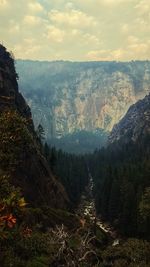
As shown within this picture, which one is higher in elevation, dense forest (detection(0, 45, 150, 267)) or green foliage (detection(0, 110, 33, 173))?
green foliage (detection(0, 110, 33, 173))

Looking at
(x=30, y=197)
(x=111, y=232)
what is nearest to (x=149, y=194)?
(x=30, y=197)

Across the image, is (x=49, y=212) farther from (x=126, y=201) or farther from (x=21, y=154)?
(x=126, y=201)

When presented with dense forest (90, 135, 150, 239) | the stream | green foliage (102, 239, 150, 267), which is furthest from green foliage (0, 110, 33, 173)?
the stream

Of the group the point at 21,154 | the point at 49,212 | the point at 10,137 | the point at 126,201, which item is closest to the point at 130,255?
the point at 10,137

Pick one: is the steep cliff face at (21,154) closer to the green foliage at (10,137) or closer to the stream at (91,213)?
the green foliage at (10,137)

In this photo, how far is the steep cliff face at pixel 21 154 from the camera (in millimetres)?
28969

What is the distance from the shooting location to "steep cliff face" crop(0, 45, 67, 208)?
2897 centimetres

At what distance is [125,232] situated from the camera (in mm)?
122688

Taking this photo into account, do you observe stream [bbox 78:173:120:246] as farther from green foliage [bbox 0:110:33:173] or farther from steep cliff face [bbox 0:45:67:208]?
green foliage [bbox 0:110:33:173]

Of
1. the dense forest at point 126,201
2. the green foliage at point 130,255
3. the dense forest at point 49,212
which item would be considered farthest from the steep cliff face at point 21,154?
the dense forest at point 126,201

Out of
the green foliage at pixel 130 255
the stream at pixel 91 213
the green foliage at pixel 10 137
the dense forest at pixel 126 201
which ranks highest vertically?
the green foliage at pixel 10 137

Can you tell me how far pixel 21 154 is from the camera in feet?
300

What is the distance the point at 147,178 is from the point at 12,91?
58.5 metres

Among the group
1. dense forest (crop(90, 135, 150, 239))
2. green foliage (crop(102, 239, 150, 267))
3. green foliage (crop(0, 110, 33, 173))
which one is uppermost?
green foliage (crop(0, 110, 33, 173))
